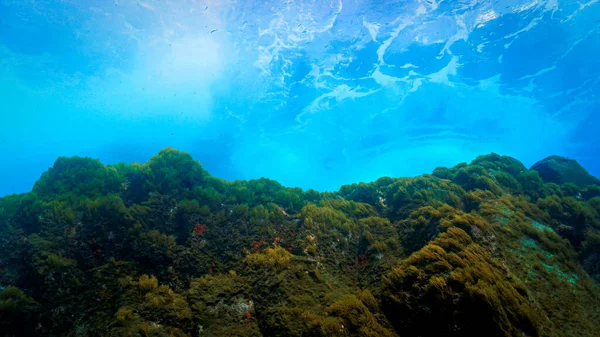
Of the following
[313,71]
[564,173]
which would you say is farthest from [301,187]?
[313,71]

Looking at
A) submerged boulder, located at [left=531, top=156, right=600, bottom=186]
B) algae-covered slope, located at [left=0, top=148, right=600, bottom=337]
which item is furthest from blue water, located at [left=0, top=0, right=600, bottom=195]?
algae-covered slope, located at [left=0, top=148, right=600, bottom=337]

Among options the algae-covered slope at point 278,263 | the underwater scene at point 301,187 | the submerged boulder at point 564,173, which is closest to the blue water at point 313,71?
the underwater scene at point 301,187

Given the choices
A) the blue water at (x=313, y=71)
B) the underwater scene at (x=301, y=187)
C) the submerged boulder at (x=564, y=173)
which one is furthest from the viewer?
the blue water at (x=313, y=71)

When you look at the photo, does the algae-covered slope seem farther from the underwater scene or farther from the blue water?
the blue water

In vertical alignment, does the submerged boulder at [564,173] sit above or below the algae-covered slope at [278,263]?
above

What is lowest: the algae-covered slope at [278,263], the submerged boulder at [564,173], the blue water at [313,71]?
the algae-covered slope at [278,263]

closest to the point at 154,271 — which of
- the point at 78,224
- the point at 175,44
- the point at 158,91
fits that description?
the point at 78,224

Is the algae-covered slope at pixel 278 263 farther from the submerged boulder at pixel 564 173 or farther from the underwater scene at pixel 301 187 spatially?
the submerged boulder at pixel 564 173
